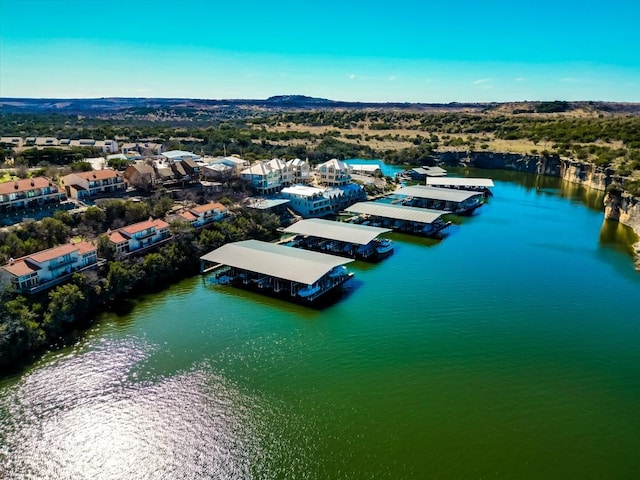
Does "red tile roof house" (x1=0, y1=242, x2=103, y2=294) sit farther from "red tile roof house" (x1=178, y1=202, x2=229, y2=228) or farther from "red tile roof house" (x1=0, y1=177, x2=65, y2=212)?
"red tile roof house" (x1=0, y1=177, x2=65, y2=212)

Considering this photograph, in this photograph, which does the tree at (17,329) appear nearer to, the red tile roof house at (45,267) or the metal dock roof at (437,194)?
the red tile roof house at (45,267)

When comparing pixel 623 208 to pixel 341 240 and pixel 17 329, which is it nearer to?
pixel 341 240

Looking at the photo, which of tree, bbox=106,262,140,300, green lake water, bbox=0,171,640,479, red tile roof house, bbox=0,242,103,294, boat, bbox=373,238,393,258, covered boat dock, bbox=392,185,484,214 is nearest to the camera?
green lake water, bbox=0,171,640,479

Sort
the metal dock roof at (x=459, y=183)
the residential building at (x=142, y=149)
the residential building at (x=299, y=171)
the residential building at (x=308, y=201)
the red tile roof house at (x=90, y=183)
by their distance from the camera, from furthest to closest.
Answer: the residential building at (x=142, y=149) < the metal dock roof at (x=459, y=183) < the residential building at (x=299, y=171) < the residential building at (x=308, y=201) < the red tile roof house at (x=90, y=183)

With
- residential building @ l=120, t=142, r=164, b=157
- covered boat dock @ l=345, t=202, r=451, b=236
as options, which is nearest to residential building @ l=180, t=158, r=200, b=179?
residential building @ l=120, t=142, r=164, b=157

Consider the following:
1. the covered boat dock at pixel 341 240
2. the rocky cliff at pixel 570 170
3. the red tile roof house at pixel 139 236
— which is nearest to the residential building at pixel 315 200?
the covered boat dock at pixel 341 240

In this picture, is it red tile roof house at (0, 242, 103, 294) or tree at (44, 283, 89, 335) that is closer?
tree at (44, 283, 89, 335)

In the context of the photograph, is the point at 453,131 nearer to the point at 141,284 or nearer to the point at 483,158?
the point at 483,158
